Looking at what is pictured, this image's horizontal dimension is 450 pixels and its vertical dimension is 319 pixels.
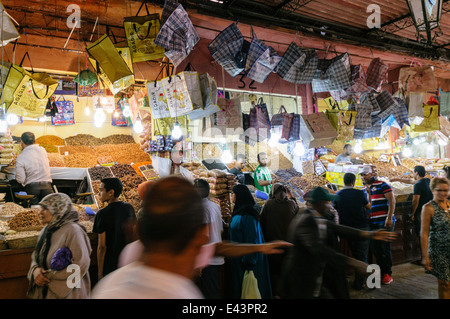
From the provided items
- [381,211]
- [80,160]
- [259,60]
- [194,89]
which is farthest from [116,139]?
[381,211]

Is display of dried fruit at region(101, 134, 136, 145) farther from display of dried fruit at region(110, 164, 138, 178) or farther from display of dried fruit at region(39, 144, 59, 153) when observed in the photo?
display of dried fruit at region(110, 164, 138, 178)

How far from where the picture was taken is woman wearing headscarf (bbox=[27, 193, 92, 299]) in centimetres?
295

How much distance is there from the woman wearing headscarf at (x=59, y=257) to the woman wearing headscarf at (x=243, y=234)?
72.5 inches

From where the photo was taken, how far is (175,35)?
4.73 meters

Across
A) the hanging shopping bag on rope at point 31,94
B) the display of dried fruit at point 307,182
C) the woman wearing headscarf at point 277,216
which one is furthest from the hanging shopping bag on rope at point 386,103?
the hanging shopping bag on rope at point 31,94

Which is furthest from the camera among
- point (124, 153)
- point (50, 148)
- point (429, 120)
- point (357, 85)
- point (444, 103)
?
point (444, 103)

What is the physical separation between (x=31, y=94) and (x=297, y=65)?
480 cm

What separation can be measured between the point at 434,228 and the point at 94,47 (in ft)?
16.8

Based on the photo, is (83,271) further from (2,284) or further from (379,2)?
(379,2)

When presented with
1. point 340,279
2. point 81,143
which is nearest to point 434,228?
point 340,279

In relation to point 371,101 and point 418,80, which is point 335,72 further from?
point 418,80

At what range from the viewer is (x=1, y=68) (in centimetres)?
475

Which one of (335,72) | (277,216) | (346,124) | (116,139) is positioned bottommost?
(277,216)

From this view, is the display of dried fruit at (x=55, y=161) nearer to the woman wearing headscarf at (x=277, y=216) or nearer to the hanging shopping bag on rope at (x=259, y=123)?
the hanging shopping bag on rope at (x=259, y=123)
